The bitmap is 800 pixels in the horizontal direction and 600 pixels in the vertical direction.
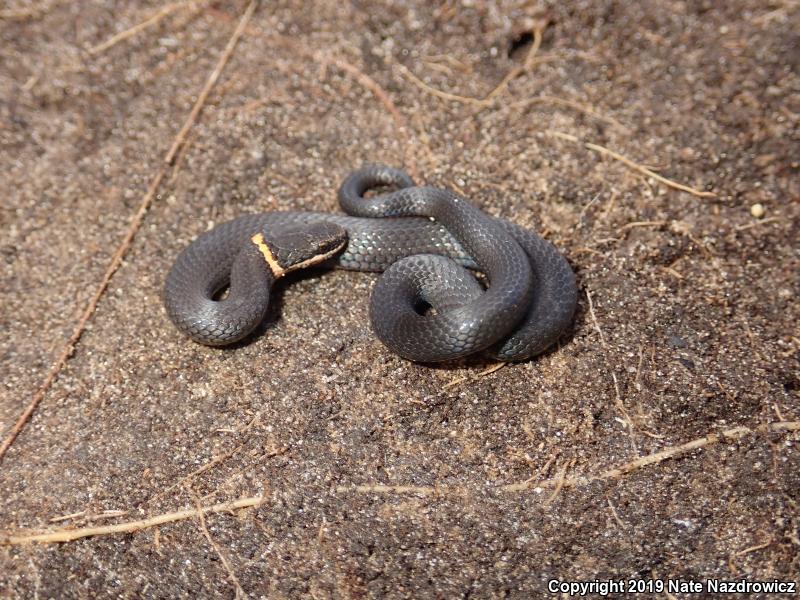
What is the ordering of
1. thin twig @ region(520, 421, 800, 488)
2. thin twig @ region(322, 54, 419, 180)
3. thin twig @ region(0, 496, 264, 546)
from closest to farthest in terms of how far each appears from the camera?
thin twig @ region(0, 496, 264, 546), thin twig @ region(520, 421, 800, 488), thin twig @ region(322, 54, 419, 180)

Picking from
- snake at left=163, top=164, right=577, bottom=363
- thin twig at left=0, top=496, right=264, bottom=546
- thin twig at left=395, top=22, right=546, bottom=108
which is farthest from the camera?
thin twig at left=395, top=22, right=546, bottom=108

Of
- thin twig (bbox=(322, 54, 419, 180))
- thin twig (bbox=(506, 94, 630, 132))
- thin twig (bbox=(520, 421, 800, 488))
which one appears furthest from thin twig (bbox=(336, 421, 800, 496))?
thin twig (bbox=(506, 94, 630, 132))

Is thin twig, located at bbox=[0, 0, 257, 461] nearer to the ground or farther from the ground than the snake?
farther from the ground

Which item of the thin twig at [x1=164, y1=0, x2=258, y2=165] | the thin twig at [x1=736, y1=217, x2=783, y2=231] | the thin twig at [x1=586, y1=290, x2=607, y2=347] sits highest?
the thin twig at [x1=164, y1=0, x2=258, y2=165]

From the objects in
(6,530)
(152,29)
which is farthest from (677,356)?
(152,29)

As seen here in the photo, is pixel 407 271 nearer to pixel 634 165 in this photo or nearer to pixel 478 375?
pixel 478 375

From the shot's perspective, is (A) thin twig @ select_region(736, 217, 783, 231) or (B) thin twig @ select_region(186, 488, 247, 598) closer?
(B) thin twig @ select_region(186, 488, 247, 598)

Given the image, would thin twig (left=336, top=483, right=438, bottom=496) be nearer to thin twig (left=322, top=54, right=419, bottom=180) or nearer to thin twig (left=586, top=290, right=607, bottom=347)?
thin twig (left=586, top=290, right=607, bottom=347)

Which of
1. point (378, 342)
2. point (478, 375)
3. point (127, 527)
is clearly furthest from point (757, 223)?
point (127, 527)
